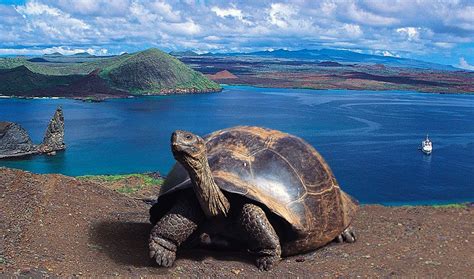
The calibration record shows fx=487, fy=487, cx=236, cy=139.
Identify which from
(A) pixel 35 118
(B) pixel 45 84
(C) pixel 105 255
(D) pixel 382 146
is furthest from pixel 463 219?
(B) pixel 45 84

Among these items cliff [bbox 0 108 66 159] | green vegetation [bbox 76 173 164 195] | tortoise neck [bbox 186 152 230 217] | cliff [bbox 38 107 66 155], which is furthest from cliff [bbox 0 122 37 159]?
tortoise neck [bbox 186 152 230 217]

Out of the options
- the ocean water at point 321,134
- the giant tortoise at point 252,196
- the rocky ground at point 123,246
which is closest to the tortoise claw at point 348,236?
the rocky ground at point 123,246

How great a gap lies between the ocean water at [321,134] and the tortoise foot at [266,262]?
42778mm

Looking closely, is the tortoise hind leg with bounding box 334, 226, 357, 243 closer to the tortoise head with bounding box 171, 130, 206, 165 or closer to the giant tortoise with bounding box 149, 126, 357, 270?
the giant tortoise with bounding box 149, 126, 357, 270

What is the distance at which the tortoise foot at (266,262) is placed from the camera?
919cm

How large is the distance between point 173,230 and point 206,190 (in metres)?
1.05

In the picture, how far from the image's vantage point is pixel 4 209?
9.98 meters

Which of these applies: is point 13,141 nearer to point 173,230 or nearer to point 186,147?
point 173,230

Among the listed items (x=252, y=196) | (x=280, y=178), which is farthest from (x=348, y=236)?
(x=252, y=196)

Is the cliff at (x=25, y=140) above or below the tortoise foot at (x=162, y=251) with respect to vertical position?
below

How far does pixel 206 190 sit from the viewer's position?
339 inches

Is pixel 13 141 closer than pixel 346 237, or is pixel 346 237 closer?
pixel 346 237

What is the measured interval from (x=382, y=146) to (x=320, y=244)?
2778 inches

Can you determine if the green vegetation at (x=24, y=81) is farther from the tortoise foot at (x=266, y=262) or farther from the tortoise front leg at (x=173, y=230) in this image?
the tortoise foot at (x=266, y=262)
